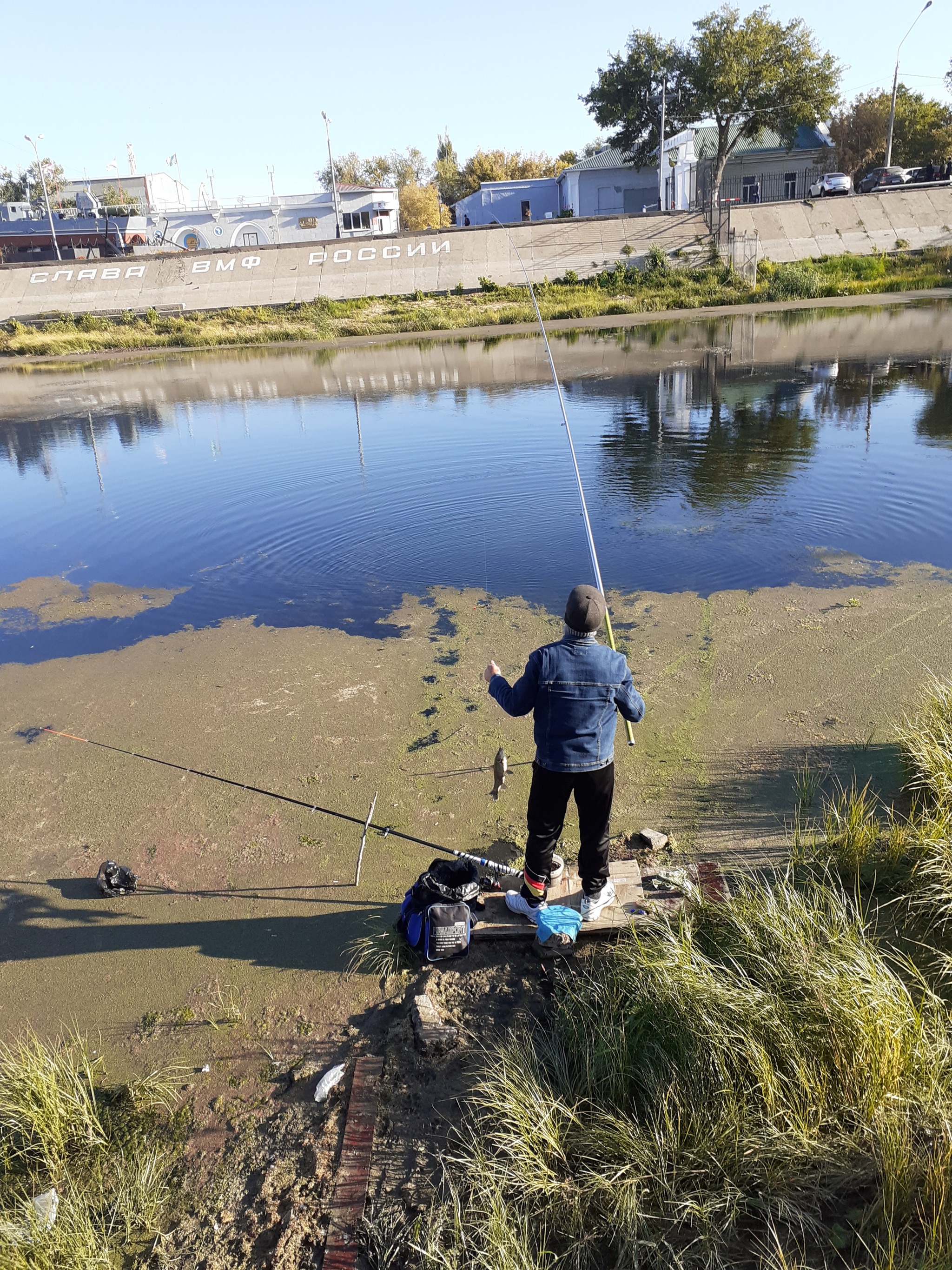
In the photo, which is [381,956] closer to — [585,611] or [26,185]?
[585,611]

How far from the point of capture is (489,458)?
1344 cm

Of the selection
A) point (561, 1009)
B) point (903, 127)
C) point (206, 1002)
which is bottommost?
point (206, 1002)

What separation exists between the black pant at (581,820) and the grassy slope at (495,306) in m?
28.6

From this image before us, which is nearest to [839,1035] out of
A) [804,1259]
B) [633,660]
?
[804,1259]

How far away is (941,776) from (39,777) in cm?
582

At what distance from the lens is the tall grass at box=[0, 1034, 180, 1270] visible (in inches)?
115

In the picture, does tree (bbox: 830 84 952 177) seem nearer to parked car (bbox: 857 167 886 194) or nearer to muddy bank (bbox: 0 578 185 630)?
parked car (bbox: 857 167 886 194)

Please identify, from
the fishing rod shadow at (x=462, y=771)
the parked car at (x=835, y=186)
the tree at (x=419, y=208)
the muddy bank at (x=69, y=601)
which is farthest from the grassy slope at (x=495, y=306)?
the tree at (x=419, y=208)

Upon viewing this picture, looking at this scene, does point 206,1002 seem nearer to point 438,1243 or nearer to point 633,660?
point 438,1243

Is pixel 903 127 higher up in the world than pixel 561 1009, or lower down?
A: higher up

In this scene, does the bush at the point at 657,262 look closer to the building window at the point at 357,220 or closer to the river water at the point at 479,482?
the river water at the point at 479,482

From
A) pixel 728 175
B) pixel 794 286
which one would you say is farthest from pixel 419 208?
pixel 794 286

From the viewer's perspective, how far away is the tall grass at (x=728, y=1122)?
269cm

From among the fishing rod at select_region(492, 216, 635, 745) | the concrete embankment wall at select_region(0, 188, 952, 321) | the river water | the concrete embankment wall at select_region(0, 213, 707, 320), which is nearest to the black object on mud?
the fishing rod at select_region(492, 216, 635, 745)
